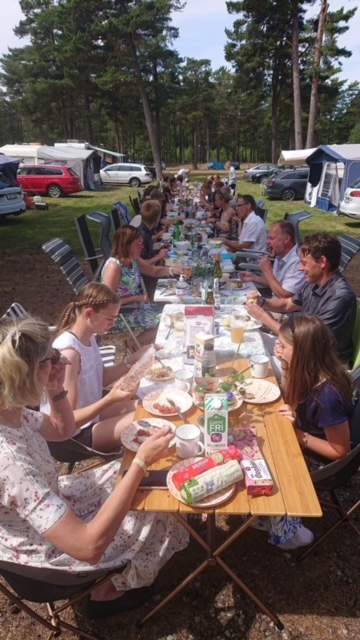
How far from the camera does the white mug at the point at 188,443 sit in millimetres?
1733

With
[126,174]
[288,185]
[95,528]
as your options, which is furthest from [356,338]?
[126,174]

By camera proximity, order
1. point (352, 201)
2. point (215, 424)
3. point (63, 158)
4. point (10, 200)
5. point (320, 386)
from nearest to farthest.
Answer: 1. point (215, 424)
2. point (320, 386)
3. point (352, 201)
4. point (10, 200)
5. point (63, 158)

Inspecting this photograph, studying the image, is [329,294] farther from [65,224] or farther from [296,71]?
[296,71]

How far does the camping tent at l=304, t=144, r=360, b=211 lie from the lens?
12141 millimetres

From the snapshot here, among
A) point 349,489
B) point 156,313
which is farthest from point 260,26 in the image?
point 349,489

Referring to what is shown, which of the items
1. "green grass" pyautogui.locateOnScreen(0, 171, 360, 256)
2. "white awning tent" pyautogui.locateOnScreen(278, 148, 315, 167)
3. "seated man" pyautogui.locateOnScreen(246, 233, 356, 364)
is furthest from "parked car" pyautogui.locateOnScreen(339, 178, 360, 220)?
"seated man" pyautogui.locateOnScreen(246, 233, 356, 364)

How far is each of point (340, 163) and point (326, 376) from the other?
13.5 m

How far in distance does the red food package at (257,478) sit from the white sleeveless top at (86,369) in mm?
1005

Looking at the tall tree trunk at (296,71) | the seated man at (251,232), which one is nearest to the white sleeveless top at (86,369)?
the seated man at (251,232)

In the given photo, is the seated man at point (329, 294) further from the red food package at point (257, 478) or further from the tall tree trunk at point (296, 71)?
the tall tree trunk at point (296, 71)

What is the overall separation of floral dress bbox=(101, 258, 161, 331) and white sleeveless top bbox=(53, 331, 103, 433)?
141 centimetres

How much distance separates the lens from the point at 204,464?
1.63 metres

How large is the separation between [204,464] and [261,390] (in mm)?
721

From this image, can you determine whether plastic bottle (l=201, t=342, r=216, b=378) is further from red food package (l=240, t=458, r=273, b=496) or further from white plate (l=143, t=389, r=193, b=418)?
red food package (l=240, t=458, r=273, b=496)
